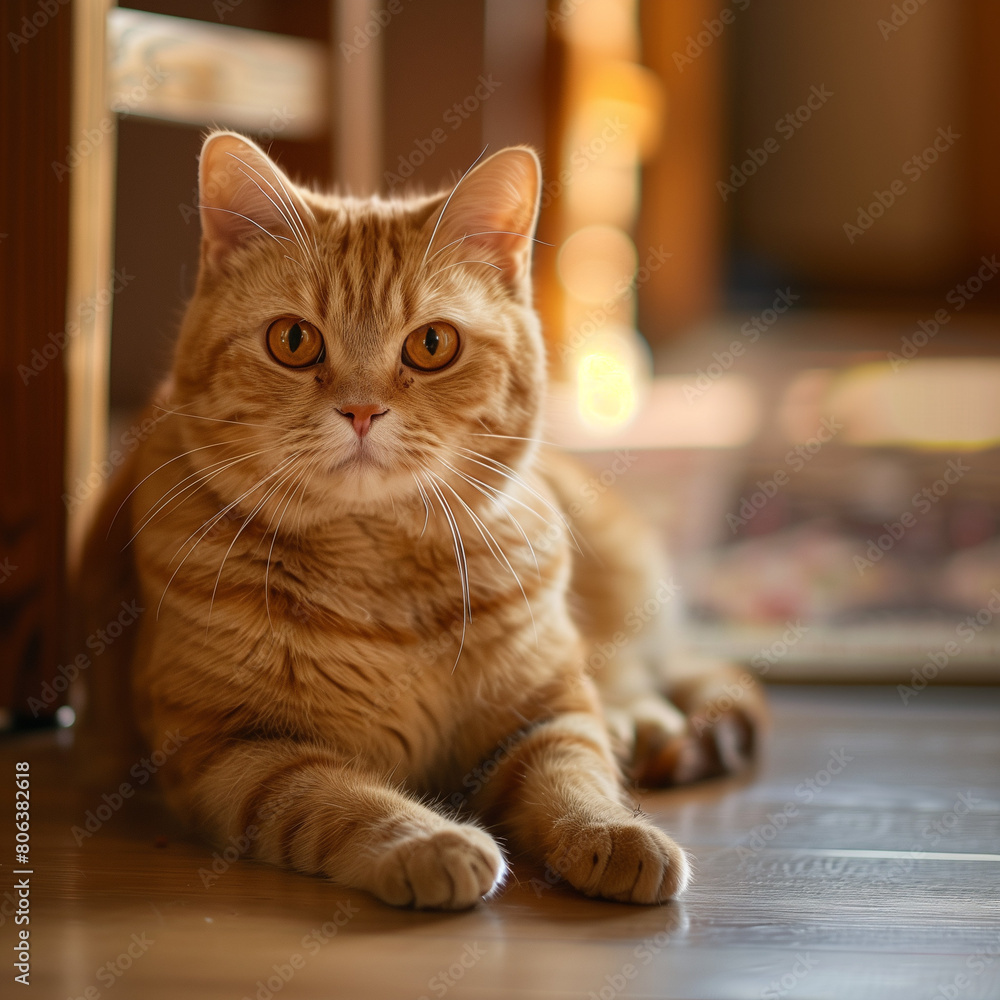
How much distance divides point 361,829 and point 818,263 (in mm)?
4769

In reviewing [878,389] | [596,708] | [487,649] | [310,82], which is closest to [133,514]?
[487,649]

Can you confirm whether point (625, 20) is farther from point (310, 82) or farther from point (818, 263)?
point (310, 82)
